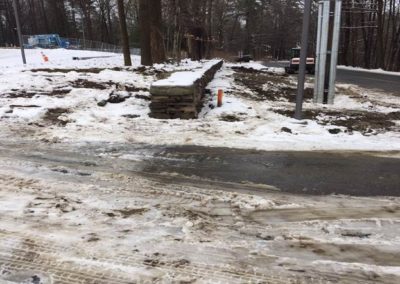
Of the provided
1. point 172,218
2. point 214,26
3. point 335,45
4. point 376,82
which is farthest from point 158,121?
point 214,26

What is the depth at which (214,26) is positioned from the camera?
7044cm

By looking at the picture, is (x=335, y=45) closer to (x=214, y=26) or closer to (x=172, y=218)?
(x=172, y=218)

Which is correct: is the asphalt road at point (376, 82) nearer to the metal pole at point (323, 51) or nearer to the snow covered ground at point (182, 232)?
the metal pole at point (323, 51)

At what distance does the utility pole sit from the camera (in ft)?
38.0

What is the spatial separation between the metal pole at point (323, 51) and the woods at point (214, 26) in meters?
9.28

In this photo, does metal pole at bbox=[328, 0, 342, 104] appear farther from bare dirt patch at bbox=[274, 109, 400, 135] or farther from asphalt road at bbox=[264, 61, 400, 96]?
asphalt road at bbox=[264, 61, 400, 96]

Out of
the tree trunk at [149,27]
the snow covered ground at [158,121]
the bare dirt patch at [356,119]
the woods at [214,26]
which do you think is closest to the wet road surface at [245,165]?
the snow covered ground at [158,121]

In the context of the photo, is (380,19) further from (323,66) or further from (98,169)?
(98,169)

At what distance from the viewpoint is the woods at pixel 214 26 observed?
2473 centimetres

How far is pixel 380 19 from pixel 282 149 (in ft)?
113

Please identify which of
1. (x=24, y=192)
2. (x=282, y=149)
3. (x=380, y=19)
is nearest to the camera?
(x=24, y=192)

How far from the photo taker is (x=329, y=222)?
4.25m

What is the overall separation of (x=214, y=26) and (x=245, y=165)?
6725 centimetres

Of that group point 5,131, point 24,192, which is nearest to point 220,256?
point 24,192
